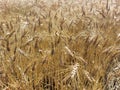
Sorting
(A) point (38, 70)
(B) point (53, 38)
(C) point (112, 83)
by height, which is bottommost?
(C) point (112, 83)

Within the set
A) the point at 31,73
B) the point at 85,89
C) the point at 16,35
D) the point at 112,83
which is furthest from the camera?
the point at 16,35

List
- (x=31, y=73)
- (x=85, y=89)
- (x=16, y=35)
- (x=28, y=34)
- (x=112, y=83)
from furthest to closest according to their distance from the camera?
1. (x=28, y=34)
2. (x=16, y=35)
3. (x=112, y=83)
4. (x=31, y=73)
5. (x=85, y=89)

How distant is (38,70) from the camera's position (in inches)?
63.8

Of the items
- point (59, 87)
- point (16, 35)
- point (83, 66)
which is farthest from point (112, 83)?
point (16, 35)

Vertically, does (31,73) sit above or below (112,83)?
above

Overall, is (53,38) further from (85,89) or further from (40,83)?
(85,89)

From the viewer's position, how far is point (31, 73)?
5.19ft

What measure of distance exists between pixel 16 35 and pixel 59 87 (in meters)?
0.46

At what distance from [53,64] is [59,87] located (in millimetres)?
158

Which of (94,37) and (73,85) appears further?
(94,37)

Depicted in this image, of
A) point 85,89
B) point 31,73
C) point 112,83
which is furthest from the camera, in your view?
point 112,83

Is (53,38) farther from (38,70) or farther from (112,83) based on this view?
(112,83)

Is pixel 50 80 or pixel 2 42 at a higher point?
pixel 2 42

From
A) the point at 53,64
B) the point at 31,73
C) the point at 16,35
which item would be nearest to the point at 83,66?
the point at 53,64
